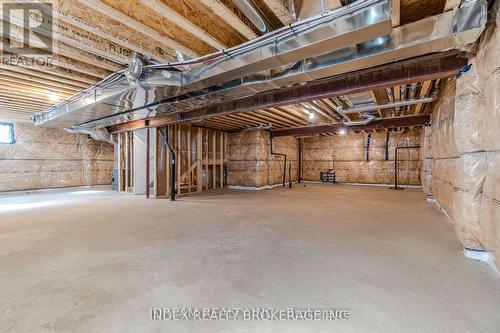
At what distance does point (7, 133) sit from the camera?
267 inches

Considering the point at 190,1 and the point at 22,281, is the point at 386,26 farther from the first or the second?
the point at 22,281

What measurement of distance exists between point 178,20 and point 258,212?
331 centimetres

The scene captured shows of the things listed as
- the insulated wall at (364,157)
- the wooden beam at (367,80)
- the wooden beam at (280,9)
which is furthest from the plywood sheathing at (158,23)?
the insulated wall at (364,157)

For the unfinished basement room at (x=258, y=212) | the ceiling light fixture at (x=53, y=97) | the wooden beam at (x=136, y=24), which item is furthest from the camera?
the ceiling light fixture at (x=53, y=97)

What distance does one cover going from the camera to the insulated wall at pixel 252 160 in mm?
7797

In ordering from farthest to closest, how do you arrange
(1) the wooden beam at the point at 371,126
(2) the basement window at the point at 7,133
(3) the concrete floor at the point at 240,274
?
(2) the basement window at the point at 7,133 → (1) the wooden beam at the point at 371,126 → (3) the concrete floor at the point at 240,274

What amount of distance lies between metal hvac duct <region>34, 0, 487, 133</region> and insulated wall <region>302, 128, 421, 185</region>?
25.2 ft

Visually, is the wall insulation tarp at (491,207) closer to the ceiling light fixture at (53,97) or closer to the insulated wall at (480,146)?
the insulated wall at (480,146)

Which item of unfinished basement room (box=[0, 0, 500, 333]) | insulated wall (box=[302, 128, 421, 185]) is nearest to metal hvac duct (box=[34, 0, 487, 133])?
unfinished basement room (box=[0, 0, 500, 333])

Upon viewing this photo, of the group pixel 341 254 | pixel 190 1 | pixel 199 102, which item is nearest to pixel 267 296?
pixel 341 254

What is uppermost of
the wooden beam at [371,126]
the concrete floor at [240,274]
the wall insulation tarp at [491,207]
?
the wooden beam at [371,126]

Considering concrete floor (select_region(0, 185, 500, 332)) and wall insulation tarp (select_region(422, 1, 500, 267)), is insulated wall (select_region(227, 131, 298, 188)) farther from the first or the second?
wall insulation tarp (select_region(422, 1, 500, 267))

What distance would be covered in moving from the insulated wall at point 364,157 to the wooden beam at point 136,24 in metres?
8.57

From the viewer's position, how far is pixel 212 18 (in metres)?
2.12
